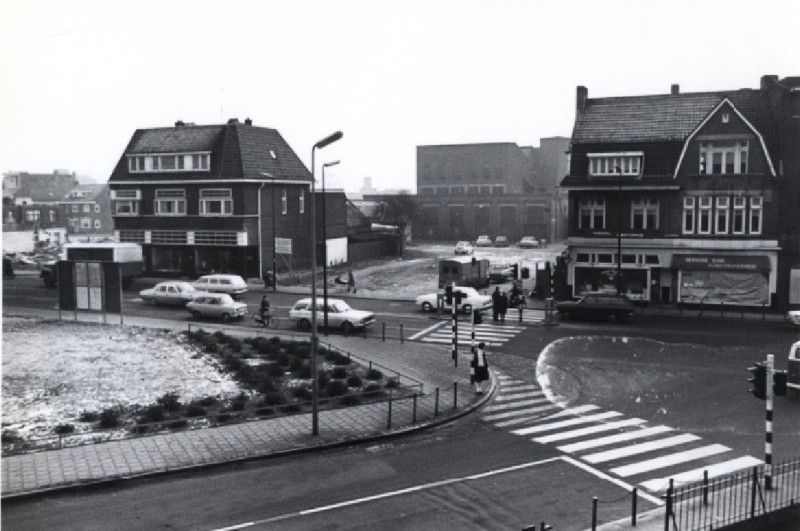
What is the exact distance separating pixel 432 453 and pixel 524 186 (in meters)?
86.5

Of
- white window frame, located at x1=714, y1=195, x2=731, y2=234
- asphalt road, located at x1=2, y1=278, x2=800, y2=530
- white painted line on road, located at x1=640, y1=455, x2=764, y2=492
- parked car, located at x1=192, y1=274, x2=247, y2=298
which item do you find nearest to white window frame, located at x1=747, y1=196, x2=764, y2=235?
white window frame, located at x1=714, y1=195, x2=731, y2=234

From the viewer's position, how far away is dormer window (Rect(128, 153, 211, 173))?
54.2 m

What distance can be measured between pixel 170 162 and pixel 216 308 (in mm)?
22440

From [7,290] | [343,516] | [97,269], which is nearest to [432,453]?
[343,516]

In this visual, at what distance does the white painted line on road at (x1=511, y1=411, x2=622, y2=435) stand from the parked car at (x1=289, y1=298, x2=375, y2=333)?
14.6 meters

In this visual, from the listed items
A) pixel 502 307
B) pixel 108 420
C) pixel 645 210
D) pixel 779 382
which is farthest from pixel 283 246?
pixel 779 382

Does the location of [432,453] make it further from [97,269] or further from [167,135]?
[167,135]

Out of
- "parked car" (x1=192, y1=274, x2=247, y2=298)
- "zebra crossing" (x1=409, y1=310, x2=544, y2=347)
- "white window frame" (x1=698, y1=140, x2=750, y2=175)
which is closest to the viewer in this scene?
"zebra crossing" (x1=409, y1=310, x2=544, y2=347)

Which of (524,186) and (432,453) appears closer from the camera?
(432,453)

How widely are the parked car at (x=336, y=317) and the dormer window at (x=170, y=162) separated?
23.0 meters

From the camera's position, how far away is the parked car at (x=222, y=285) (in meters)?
42.8

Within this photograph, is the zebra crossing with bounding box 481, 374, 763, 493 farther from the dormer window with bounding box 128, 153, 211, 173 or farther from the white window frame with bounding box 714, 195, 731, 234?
the dormer window with bounding box 128, 153, 211, 173

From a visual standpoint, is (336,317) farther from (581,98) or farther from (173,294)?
(581,98)

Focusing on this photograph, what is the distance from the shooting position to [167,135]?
56531 millimetres
